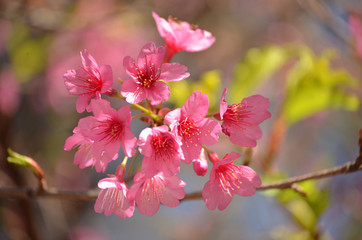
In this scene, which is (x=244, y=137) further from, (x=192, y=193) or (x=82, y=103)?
(x=82, y=103)

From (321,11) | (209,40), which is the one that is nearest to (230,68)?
(321,11)

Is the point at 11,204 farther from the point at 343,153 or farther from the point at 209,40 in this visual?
the point at 343,153

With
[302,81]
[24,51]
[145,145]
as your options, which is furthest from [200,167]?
[24,51]

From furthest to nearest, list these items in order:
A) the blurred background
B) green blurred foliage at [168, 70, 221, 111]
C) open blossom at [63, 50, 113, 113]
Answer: the blurred background
green blurred foliage at [168, 70, 221, 111]
open blossom at [63, 50, 113, 113]

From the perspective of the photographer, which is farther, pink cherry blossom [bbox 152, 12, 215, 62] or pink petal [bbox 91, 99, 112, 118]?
pink cherry blossom [bbox 152, 12, 215, 62]

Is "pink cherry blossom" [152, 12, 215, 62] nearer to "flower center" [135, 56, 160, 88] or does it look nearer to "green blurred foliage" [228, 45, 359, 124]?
"flower center" [135, 56, 160, 88]

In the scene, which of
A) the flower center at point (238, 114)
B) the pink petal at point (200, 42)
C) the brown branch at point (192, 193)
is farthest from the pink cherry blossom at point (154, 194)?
the pink petal at point (200, 42)

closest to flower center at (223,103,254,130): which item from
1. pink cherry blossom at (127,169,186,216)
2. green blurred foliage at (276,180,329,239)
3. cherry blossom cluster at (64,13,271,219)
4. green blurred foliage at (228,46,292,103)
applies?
cherry blossom cluster at (64,13,271,219)

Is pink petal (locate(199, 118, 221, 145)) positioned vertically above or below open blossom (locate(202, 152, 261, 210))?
above
